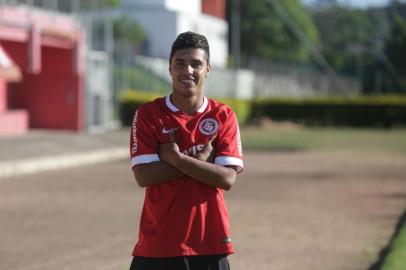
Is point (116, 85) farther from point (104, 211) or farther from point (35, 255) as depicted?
point (35, 255)

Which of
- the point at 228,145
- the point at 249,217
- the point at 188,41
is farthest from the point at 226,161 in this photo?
the point at 249,217

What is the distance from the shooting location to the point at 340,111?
45.9m

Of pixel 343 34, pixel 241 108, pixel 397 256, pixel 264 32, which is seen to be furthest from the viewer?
pixel 343 34

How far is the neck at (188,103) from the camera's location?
164 inches

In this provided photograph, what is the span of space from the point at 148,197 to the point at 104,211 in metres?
8.67

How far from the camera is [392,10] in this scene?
59.5 m

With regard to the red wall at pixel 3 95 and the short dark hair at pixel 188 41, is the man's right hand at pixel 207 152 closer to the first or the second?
the short dark hair at pixel 188 41

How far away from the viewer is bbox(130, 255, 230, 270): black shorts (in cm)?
409

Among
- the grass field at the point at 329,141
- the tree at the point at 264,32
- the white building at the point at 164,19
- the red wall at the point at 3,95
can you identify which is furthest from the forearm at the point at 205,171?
the tree at the point at 264,32

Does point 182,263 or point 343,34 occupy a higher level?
point 343,34

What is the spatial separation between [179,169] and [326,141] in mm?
28666

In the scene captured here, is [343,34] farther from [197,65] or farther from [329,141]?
[197,65]

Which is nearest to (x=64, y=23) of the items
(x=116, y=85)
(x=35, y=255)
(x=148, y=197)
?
(x=116, y=85)

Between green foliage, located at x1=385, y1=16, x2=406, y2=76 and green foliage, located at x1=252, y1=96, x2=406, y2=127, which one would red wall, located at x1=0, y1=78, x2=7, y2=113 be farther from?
green foliage, located at x1=385, y1=16, x2=406, y2=76
